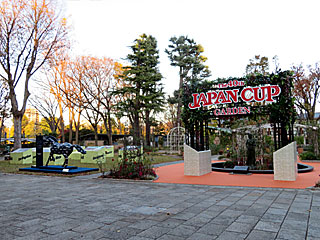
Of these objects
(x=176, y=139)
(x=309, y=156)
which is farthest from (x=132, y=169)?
(x=176, y=139)

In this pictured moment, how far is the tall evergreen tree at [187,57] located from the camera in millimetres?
28781

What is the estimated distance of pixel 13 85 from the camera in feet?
62.4

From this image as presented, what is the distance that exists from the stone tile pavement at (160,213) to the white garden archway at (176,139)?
Result: 16747 millimetres

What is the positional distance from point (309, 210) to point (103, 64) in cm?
2568

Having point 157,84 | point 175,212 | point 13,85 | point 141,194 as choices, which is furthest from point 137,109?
point 175,212

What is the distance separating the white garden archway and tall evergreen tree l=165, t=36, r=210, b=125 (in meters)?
3.23

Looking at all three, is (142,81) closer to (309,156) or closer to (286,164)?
(309,156)

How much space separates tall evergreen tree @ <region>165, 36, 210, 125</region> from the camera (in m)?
28.8

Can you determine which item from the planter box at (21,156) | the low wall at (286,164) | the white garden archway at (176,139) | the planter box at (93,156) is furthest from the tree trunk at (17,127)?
the low wall at (286,164)

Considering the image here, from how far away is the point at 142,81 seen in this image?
2673 cm

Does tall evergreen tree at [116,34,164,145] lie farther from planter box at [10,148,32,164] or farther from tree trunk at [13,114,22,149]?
planter box at [10,148,32,164]

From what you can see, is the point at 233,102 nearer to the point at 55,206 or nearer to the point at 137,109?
the point at 55,206

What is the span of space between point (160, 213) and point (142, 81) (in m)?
22.7

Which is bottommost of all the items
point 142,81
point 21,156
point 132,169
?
point 132,169
